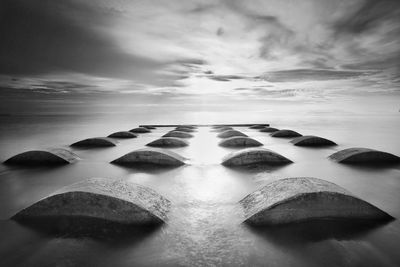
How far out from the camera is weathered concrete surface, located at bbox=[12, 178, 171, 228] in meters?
5.71

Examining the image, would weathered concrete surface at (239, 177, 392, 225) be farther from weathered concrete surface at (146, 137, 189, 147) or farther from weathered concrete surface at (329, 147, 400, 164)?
weathered concrete surface at (146, 137, 189, 147)

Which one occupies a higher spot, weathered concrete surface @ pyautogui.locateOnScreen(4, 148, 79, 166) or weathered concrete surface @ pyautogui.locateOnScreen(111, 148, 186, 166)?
weathered concrete surface @ pyautogui.locateOnScreen(111, 148, 186, 166)

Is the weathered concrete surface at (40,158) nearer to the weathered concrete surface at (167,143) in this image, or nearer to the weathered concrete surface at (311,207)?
the weathered concrete surface at (167,143)

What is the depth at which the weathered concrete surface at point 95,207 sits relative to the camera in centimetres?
571

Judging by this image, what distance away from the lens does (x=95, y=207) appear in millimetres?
5719

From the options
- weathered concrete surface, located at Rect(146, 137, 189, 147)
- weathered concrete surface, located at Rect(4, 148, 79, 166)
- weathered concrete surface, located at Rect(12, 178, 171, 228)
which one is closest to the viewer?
weathered concrete surface, located at Rect(12, 178, 171, 228)

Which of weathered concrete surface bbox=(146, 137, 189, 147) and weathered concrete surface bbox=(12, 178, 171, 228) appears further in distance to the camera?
weathered concrete surface bbox=(146, 137, 189, 147)

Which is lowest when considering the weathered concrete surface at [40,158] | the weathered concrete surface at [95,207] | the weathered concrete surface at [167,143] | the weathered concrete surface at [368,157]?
the weathered concrete surface at [40,158]

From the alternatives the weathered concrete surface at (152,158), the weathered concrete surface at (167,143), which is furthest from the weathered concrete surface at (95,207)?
the weathered concrete surface at (167,143)

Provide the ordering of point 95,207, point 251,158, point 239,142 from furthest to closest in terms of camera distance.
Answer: point 239,142
point 251,158
point 95,207

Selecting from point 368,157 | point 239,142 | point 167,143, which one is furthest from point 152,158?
point 368,157

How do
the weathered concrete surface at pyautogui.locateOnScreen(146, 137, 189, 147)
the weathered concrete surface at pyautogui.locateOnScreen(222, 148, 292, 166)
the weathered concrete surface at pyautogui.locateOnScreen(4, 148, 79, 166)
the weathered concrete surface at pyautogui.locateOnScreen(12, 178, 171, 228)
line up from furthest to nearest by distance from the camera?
the weathered concrete surface at pyautogui.locateOnScreen(146, 137, 189, 147) → the weathered concrete surface at pyautogui.locateOnScreen(4, 148, 79, 166) → the weathered concrete surface at pyautogui.locateOnScreen(222, 148, 292, 166) → the weathered concrete surface at pyautogui.locateOnScreen(12, 178, 171, 228)

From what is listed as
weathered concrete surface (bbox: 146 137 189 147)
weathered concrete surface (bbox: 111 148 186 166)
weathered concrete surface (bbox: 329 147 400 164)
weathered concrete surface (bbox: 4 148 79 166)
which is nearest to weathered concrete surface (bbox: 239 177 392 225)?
weathered concrete surface (bbox: 111 148 186 166)

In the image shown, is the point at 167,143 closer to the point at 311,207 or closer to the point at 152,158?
the point at 152,158
